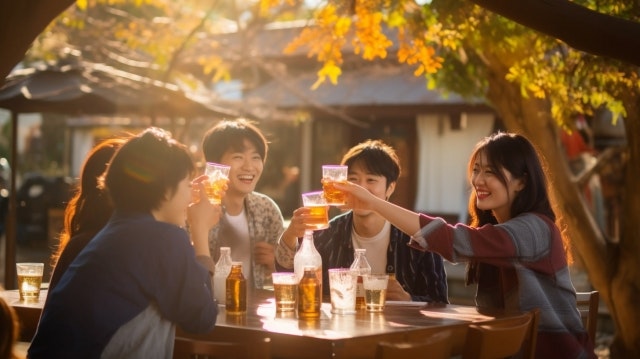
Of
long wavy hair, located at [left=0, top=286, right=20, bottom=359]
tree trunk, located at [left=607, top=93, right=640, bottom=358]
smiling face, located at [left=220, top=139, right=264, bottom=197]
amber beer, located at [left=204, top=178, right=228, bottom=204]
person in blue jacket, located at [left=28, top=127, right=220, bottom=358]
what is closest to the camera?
long wavy hair, located at [left=0, top=286, right=20, bottom=359]

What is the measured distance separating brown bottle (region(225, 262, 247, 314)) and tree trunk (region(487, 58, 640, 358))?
4540mm

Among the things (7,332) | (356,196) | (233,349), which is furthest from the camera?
(356,196)

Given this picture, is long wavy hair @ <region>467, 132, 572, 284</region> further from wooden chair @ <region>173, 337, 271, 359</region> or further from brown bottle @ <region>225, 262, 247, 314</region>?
wooden chair @ <region>173, 337, 271, 359</region>

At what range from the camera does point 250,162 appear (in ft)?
19.3

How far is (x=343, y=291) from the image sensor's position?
4.62 meters

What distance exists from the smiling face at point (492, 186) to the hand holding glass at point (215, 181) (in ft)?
3.68

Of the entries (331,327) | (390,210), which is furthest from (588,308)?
(331,327)

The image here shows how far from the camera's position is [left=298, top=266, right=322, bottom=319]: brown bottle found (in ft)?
14.5

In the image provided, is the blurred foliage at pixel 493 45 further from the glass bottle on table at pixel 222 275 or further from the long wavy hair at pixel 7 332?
the long wavy hair at pixel 7 332

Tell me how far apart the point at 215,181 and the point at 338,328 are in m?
0.97

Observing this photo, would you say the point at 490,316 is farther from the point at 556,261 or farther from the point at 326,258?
the point at 326,258

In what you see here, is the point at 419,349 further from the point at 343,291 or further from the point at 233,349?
the point at 343,291

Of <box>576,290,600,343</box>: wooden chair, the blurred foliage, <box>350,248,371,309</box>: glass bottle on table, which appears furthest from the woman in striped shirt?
the blurred foliage

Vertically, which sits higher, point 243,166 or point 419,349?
point 243,166
